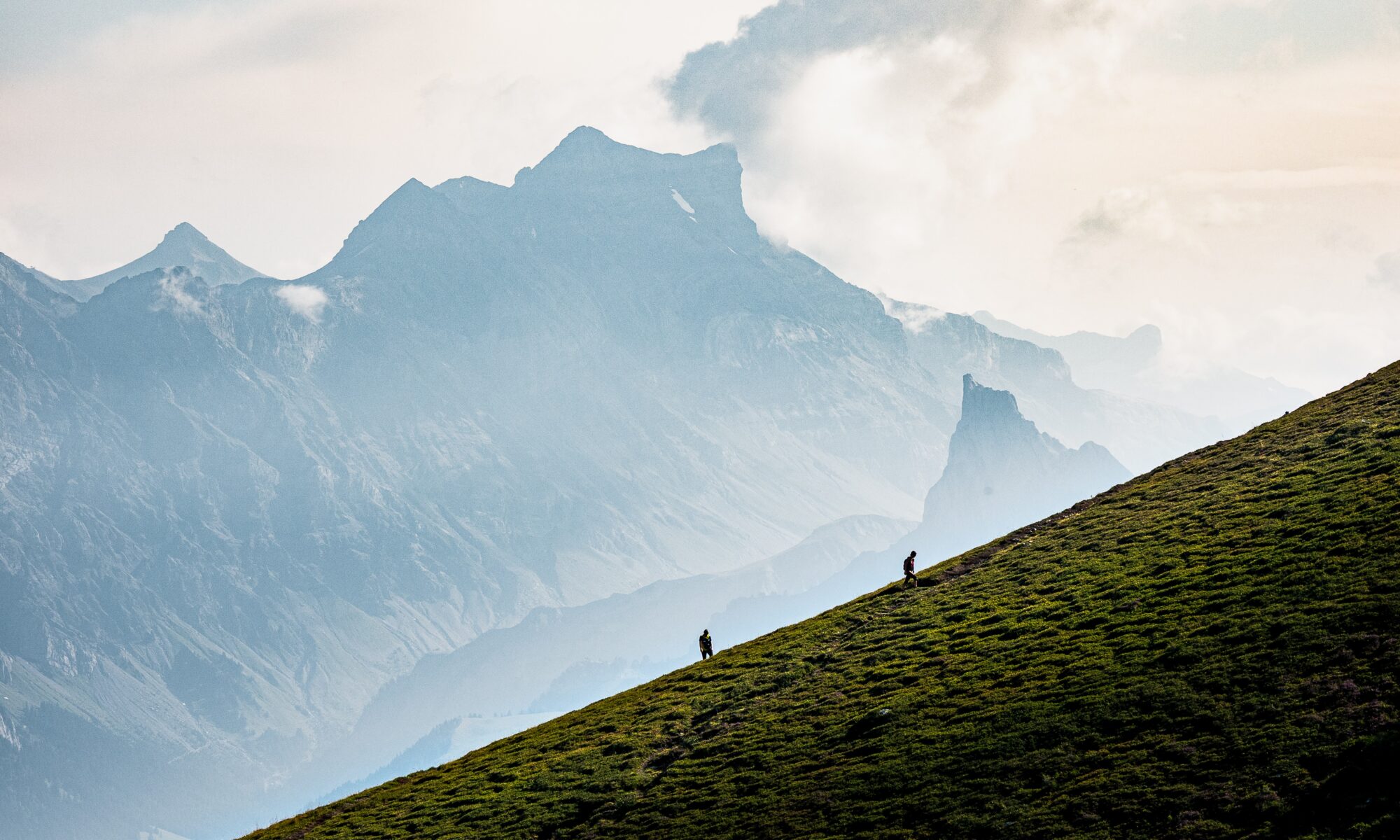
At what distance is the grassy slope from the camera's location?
145ft

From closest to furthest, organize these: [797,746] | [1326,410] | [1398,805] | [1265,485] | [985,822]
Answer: [1398,805]
[985,822]
[797,746]
[1265,485]
[1326,410]

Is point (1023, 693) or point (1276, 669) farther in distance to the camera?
point (1023, 693)

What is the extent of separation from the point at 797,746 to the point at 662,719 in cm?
1724

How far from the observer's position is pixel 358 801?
84.5m

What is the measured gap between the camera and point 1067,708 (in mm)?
53969

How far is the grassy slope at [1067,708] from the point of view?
44312 mm

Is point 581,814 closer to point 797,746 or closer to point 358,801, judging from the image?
point 797,746

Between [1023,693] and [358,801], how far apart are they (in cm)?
5098

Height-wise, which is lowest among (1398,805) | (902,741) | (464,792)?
(1398,805)

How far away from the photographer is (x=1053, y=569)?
268ft

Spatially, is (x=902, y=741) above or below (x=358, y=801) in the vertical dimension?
below

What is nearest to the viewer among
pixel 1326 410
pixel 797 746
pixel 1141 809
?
pixel 1141 809

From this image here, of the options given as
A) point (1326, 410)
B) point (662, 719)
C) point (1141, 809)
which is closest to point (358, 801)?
point (662, 719)

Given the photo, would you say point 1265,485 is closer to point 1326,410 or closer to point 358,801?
point 1326,410
